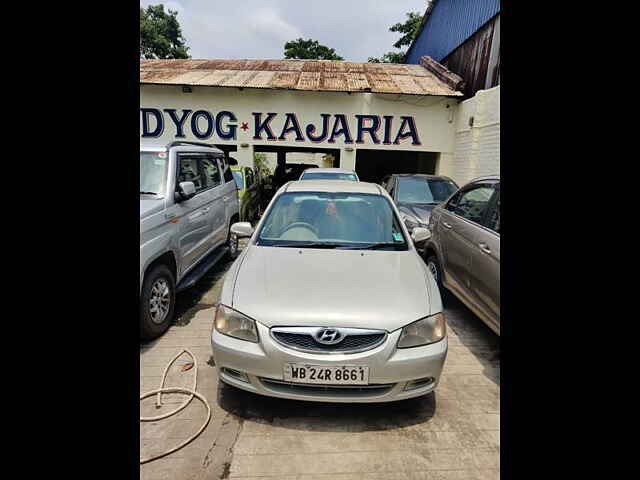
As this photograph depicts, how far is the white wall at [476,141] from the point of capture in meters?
8.84

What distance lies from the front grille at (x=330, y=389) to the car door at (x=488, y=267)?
4.78 ft

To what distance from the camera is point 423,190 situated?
25.5 ft

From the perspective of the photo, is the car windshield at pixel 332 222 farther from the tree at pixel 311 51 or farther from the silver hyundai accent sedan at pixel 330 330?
the tree at pixel 311 51

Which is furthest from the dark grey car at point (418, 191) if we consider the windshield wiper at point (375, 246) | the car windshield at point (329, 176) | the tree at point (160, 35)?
the tree at point (160, 35)

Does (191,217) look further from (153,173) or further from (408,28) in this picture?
(408,28)

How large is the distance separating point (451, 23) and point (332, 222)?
12.4 meters

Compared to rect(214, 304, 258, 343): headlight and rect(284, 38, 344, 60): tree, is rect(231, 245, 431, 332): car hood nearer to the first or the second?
rect(214, 304, 258, 343): headlight

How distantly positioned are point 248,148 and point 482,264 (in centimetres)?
968

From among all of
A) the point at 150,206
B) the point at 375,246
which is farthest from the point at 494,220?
the point at 150,206

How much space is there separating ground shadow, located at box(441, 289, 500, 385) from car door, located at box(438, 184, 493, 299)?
0.45 metres
